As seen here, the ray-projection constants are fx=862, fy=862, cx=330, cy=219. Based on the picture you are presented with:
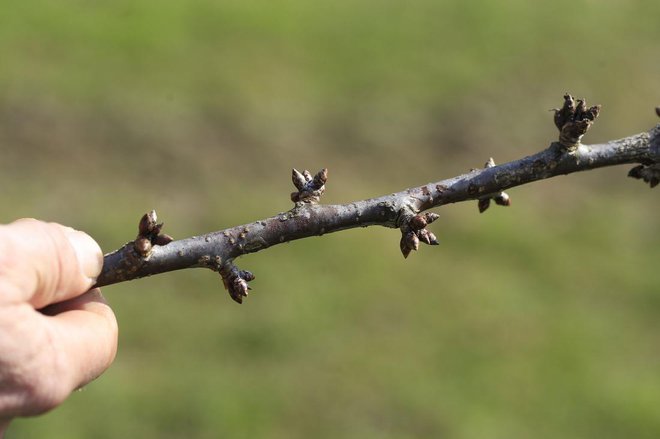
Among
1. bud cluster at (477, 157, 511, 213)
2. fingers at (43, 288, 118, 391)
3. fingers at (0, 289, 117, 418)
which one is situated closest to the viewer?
fingers at (0, 289, 117, 418)

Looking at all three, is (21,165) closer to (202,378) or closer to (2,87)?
(2,87)

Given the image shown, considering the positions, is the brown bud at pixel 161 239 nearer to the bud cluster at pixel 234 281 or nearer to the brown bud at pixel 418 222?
the bud cluster at pixel 234 281

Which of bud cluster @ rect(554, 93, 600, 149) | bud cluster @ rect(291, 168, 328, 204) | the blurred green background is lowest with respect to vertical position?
bud cluster @ rect(291, 168, 328, 204)

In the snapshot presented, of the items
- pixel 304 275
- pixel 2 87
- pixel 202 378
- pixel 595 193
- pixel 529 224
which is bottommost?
pixel 202 378

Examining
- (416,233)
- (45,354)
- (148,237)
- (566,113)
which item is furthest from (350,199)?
(45,354)

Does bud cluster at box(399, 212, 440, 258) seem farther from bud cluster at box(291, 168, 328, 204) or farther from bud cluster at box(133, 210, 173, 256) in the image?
bud cluster at box(133, 210, 173, 256)

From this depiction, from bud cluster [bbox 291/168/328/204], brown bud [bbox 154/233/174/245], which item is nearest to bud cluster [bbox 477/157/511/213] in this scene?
bud cluster [bbox 291/168/328/204]

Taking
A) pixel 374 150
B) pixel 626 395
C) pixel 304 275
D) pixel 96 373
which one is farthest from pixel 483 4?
pixel 96 373
